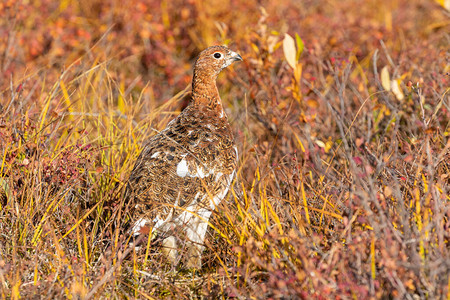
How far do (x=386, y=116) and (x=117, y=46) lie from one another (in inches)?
123

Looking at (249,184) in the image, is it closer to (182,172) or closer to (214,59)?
(182,172)

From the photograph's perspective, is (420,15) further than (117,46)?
Yes

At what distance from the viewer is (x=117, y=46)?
244 inches

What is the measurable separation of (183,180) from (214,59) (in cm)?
109

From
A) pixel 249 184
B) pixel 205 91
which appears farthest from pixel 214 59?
pixel 249 184

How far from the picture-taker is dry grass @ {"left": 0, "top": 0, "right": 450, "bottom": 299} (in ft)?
7.70

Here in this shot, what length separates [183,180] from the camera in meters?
3.21

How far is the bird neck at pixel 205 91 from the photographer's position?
382cm

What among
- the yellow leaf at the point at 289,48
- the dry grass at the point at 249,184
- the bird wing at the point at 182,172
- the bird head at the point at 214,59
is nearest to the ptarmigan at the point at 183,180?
the bird wing at the point at 182,172

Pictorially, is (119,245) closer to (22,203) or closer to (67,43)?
(22,203)

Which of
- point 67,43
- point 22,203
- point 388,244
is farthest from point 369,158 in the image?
point 67,43

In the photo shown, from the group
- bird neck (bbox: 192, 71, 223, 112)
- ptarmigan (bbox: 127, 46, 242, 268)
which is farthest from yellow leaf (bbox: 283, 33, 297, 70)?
bird neck (bbox: 192, 71, 223, 112)

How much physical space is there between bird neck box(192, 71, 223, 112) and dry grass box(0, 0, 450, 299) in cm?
22

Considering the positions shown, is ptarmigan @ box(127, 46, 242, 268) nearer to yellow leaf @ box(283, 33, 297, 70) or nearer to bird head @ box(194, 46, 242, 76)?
bird head @ box(194, 46, 242, 76)
